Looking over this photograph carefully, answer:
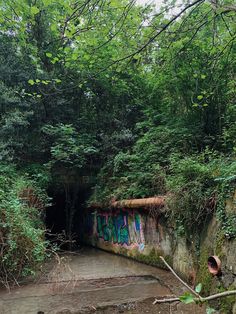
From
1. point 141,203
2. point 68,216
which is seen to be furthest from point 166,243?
point 68,216

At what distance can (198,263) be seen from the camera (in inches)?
187

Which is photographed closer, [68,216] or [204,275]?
[204,275]

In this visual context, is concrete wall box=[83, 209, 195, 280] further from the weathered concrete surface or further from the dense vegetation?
the dense vegetation

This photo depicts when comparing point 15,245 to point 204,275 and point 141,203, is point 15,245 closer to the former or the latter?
point 141,203

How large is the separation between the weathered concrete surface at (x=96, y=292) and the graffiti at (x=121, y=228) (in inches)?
34.8

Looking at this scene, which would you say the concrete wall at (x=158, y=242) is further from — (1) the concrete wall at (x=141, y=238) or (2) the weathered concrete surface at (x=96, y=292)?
(2) the weathered concrete surface at (x=96, y=292)

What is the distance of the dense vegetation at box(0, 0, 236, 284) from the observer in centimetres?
479

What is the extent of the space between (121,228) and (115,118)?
4.18 m

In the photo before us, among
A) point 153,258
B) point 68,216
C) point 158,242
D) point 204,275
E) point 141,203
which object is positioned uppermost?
point 141,203

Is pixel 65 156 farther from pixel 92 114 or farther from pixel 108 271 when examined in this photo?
pixel 108 271

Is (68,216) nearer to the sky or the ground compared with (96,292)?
nearer to the sky

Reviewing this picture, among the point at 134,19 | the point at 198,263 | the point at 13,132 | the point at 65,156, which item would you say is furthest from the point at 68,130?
the point at 198,263

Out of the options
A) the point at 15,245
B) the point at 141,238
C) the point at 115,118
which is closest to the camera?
the point at 15,245

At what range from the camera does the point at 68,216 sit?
1103 centimetres
